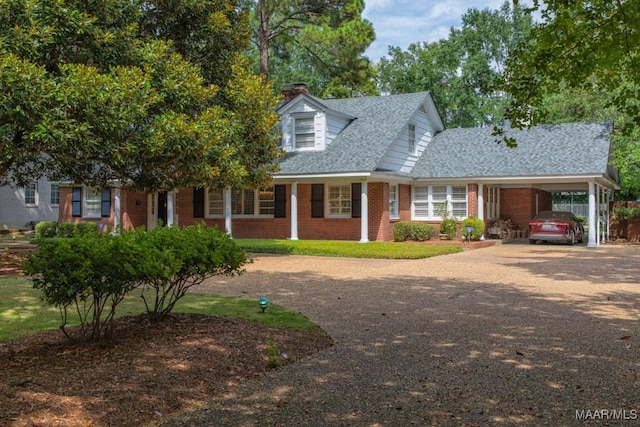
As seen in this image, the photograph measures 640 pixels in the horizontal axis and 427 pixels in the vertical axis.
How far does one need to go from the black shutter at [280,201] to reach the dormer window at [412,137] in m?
6.32

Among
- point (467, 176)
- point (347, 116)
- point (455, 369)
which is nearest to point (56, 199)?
point (347, 116)

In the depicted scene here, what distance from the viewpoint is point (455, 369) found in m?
5.61

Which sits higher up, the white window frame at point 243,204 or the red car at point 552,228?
the white window frame at point 243,204

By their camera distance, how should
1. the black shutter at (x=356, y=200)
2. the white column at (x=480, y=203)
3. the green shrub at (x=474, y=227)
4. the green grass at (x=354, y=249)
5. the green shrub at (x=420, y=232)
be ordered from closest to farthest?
the green grass at (x=354, y=249)
the green shrub at (x=474, y=227)
the black shutter at (x=356, y=200)
the green shrub at (x=420, y=232)
the white column at (x=480, y=203)

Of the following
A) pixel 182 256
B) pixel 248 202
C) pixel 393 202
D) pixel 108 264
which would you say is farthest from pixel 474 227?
pixel 108 264

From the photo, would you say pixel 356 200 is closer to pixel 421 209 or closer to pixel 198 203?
pixel 421 209

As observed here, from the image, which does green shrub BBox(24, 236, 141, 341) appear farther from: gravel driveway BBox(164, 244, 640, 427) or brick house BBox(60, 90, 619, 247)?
brick house BBox(60, 90, 619, 247)

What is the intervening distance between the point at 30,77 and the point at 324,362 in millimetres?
6663

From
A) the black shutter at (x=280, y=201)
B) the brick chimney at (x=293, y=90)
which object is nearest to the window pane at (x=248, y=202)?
the black shutter at (x=280, y=201)

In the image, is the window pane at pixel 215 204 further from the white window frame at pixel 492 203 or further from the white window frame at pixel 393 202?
the white window frame at pixel 492 203

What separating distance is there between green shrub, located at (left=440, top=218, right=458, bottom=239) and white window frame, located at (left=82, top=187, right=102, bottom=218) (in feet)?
54.5

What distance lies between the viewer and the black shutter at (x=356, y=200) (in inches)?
903

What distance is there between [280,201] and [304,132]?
11.2 feet

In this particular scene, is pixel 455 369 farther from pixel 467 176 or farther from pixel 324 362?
pixel 467 176
